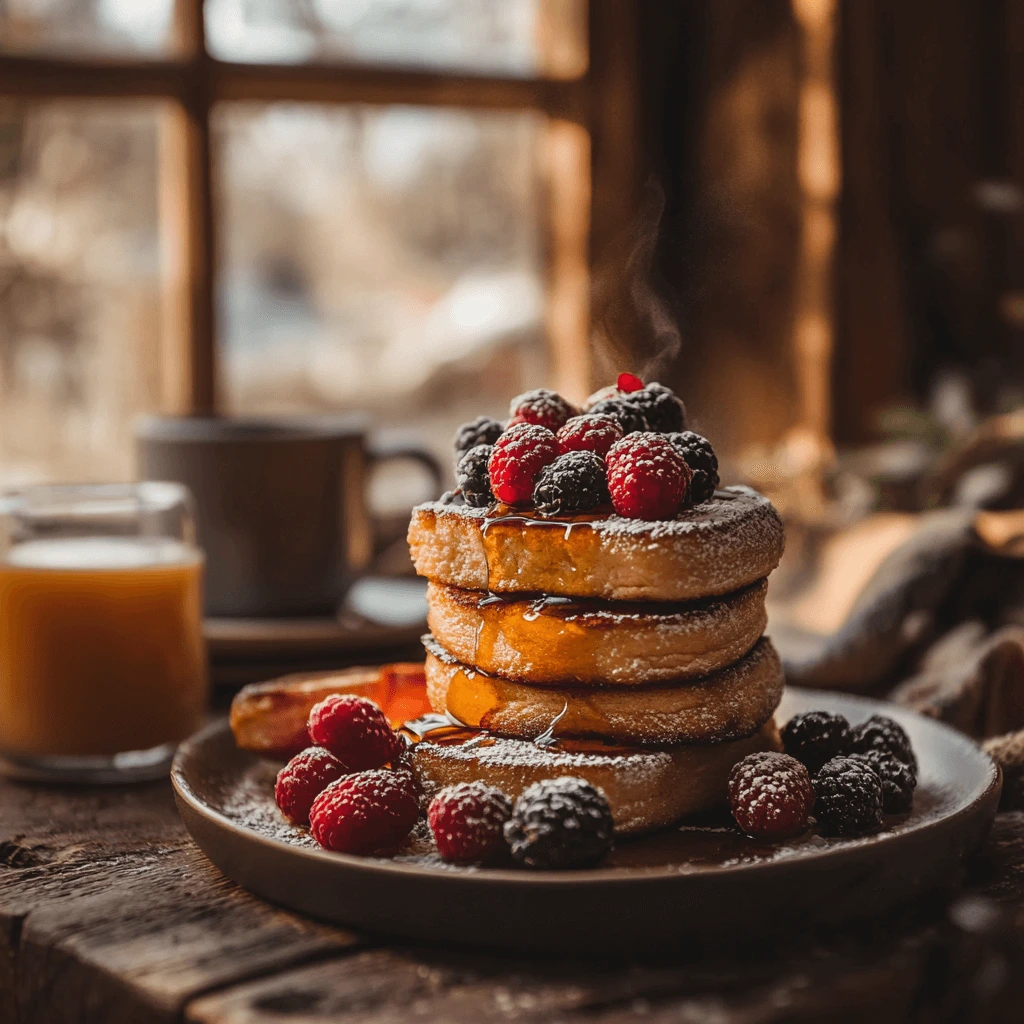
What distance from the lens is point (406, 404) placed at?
10.5 feet

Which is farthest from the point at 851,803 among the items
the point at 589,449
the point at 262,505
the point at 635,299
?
the point at 635,299

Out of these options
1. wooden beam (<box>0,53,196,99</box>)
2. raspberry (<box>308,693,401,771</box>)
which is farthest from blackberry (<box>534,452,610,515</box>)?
wooden beam (<box>0,53,196,99</box>)

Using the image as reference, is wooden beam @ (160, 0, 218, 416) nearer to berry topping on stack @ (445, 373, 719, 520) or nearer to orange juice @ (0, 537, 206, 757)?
orange juice @ (0, 537, 206, 757)

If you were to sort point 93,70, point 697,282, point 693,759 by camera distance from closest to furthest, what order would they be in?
point 693,759, point 93,70, point 697,282

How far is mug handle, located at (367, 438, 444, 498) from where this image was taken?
1.99m

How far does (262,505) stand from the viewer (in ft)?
6.11

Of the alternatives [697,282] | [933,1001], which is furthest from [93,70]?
[933,1001]

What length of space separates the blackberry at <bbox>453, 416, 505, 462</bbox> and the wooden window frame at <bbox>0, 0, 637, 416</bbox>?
5.57 ft

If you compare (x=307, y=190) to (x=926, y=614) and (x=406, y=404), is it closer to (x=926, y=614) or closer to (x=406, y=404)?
(x=406, y=404)

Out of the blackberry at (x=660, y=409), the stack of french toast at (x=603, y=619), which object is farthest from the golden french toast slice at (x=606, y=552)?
the blackberry at (x=660, y=409)

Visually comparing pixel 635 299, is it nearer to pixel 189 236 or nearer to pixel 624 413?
pixel 189 236

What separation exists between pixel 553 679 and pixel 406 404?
82.3 inches

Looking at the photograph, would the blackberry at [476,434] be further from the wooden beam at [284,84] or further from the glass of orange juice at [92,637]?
the wooden beam at [284,84]

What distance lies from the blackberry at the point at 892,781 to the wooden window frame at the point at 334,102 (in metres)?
2.04
